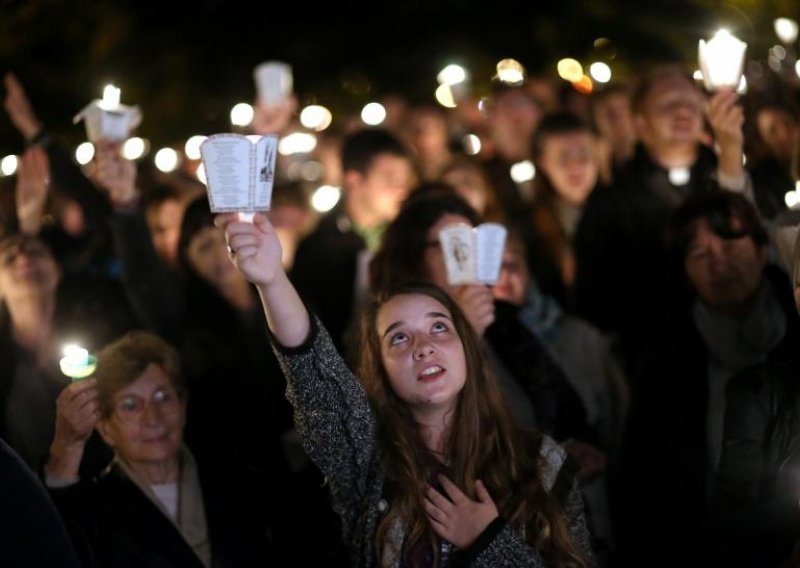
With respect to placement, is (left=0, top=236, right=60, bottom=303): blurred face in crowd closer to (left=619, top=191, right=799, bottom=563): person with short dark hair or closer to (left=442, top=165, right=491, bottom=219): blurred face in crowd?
(left=442, top=165, right=491, bottom=219): blurred face in crowd

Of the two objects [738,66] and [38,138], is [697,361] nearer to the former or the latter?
[738,66]

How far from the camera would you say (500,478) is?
184 inches

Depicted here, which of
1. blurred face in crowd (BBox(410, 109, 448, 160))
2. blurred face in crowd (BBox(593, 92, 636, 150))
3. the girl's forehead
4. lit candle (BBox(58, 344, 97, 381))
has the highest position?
blurred face in crowd (BBox(410, 109, 448, 160))

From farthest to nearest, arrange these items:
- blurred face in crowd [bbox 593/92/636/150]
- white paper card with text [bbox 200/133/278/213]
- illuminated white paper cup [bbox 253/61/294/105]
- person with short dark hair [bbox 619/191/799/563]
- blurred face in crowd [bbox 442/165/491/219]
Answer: blurred face in crowd [bbox 593/92/636/150] → illuminated white paper cup [bbox 253/61/294/105] → blurred face in crowd [bbox 442/165/491/219] → person with short dark hair [bbox 619/191/799/563] → white paper card with text [bbox 200/133/278/213]

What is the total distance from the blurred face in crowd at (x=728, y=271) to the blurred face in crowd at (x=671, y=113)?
1770 mm

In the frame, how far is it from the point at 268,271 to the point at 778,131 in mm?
4923

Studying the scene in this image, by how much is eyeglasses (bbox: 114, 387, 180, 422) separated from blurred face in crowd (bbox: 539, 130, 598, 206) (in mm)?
3279

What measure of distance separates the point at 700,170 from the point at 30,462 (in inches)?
136

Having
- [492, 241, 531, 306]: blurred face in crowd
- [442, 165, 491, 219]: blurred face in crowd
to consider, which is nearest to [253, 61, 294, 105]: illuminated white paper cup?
[442, 165, 491, 219]: blurred face in crowd

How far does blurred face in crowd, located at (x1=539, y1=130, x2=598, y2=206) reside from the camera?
827 cm

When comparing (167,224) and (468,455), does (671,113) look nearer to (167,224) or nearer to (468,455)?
(167,224)

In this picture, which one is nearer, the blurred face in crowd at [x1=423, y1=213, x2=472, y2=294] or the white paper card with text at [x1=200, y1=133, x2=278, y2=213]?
the white paper card with text at [x1=200, y1=133, x2=278, y2=213]

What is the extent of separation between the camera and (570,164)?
829 centimetres

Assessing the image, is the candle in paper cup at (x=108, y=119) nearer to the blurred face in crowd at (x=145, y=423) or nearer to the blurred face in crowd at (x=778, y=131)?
the blurred face in crowd at (x=145, y=423)
